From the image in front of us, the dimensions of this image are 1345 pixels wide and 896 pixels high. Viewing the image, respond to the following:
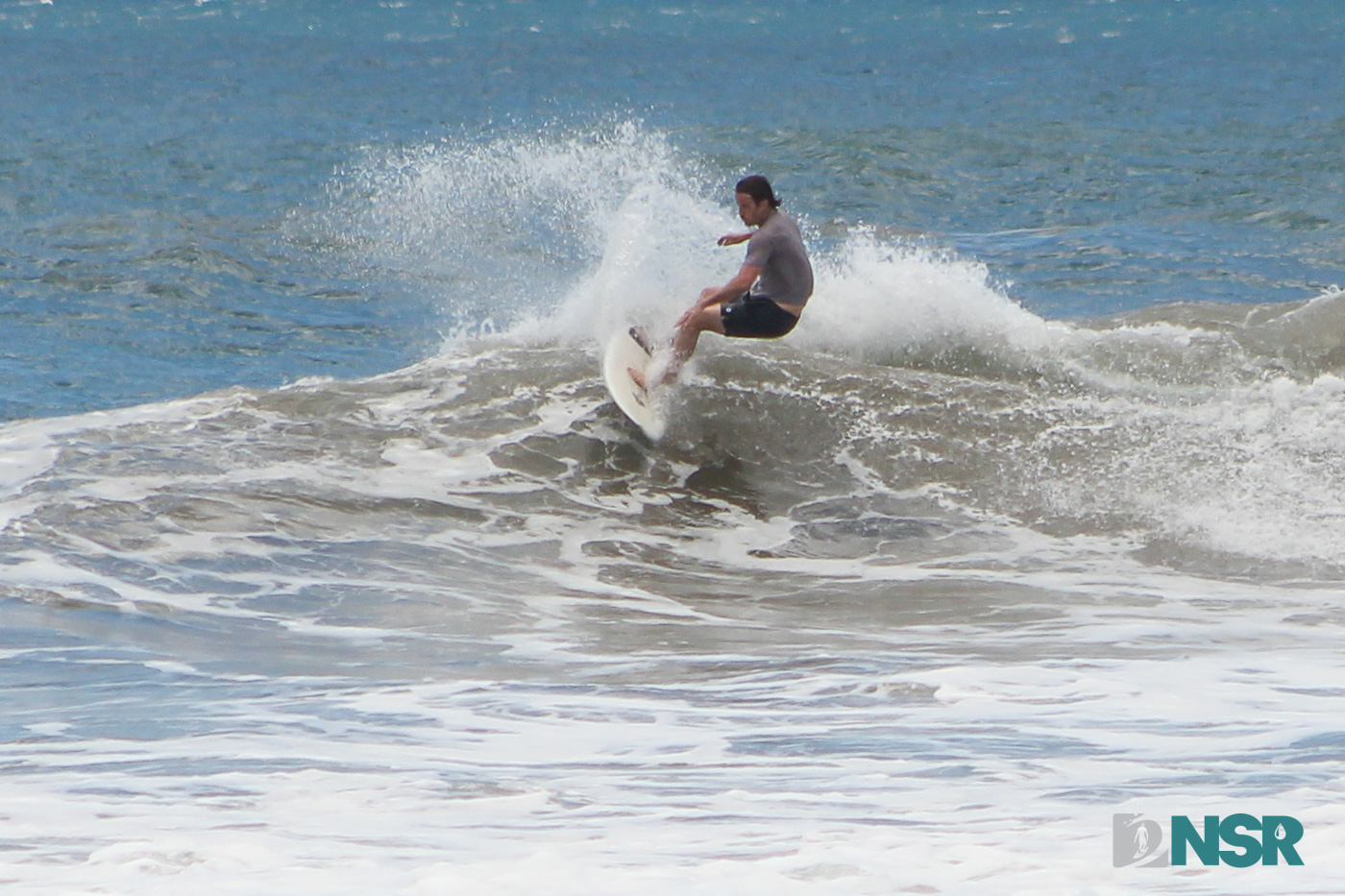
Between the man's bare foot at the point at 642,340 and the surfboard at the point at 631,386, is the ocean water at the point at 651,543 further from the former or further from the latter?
the man's bare foot at the point at 642,340

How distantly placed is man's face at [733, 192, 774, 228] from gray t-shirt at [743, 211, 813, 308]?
0.16 feet

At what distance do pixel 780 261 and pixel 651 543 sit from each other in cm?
231

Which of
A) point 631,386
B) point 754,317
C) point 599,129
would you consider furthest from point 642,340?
point 599,129

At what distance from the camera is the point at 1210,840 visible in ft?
14.8

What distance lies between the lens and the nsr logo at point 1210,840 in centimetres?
436

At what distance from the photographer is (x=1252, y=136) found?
29.0 m

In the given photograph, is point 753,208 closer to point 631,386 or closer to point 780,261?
point 780,261

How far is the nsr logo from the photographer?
4359 mm

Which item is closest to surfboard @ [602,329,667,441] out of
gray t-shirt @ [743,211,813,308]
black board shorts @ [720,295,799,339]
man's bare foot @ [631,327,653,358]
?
man's bare foot @ [631,327,653,358]

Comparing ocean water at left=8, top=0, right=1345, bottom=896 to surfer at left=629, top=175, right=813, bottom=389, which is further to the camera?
surfer at left=629, top=175, right=813, bottom=389

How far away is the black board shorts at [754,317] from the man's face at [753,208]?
506 mm

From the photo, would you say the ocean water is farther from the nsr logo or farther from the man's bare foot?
the man's bare foot

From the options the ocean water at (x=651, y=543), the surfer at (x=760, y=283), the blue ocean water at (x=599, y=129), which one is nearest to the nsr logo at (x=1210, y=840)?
the ocean water at (x=651, y=543)

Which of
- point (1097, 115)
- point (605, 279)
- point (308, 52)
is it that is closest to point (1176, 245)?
point (605, 279)
